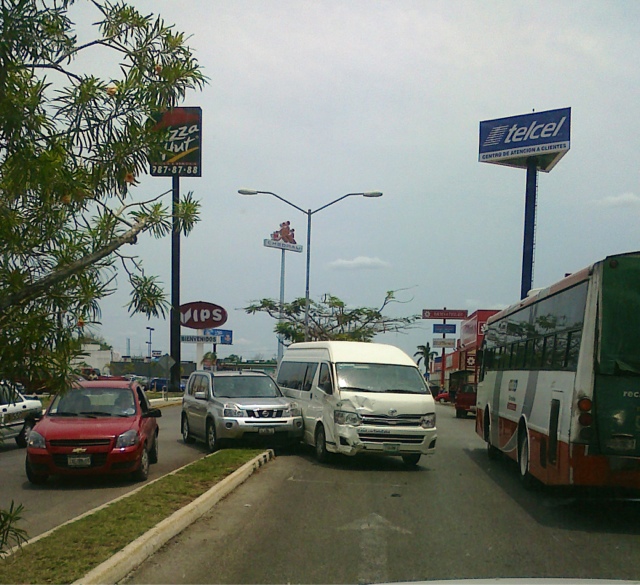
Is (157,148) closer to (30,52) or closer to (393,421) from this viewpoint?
(30,52)

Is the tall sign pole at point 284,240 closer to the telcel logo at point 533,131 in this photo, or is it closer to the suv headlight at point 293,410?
the telcel logo at point 533,131

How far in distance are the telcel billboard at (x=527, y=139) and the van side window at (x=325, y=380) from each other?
4283cm

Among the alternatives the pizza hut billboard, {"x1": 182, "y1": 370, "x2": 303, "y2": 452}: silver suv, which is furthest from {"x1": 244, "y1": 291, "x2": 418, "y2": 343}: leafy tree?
{"x1": 182, "y1": 370, "x2": 303, "y2": 452}: silver suv

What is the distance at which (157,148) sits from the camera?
405cm

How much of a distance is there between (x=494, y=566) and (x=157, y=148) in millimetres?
5288

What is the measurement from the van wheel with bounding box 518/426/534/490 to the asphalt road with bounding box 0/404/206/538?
618 cm

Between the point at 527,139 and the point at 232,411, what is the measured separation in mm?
45041

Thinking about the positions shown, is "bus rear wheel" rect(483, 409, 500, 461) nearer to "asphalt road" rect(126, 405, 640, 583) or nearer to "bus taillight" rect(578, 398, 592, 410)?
"asphalt road" rect(126, 405, 640, 583)

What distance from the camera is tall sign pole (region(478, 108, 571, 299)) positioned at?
54.8 m

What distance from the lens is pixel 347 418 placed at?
1481cm

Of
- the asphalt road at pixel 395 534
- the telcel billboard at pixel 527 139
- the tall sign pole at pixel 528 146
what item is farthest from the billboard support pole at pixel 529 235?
the asphalt road at pixel 395 534

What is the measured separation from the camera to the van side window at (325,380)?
15852 mm

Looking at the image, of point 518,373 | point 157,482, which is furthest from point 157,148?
point 518,373

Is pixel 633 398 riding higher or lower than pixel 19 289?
lower
